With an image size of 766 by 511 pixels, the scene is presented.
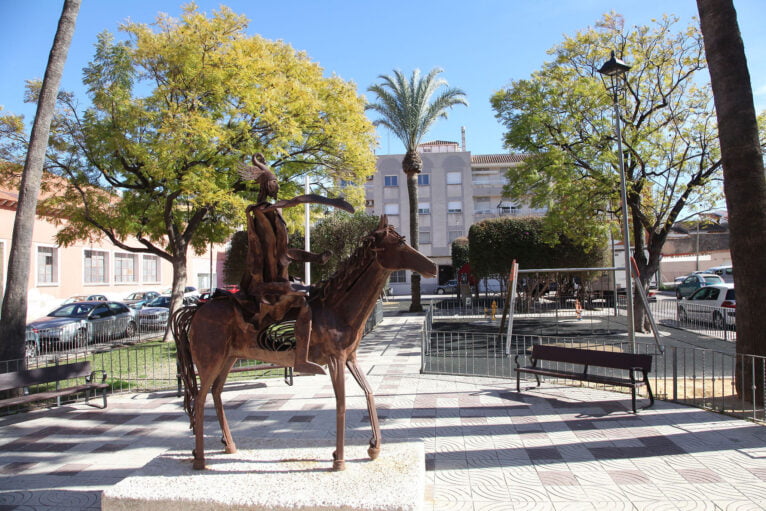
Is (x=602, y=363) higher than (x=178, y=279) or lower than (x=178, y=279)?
lower

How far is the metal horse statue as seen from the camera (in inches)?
171

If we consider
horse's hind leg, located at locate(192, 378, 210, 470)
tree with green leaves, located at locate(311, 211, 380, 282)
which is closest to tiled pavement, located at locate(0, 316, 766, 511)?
horse's hind leg, located at locate(192, 378, 210, 470)

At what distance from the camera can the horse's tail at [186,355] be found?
4824 mm

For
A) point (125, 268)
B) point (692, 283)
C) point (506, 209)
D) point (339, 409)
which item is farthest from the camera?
point (506, 209)

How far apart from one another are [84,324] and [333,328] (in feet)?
49.4

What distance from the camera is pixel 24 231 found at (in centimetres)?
848

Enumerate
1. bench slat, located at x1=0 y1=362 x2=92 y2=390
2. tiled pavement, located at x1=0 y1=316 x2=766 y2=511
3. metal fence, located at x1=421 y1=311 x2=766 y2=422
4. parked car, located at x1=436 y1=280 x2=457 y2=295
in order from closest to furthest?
tiled pavement, located at x1=0 y1=316 x2=766 y2=511, bench slat, located at x1=0 y1=362 x2=92 y2=390, metal fence, located at x1=421 y1=311 x2=766 y2=422, parked car, located at x1=436 y1=280 x2=457 y2=295

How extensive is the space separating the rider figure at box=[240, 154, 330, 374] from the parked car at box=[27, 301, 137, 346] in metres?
12.2

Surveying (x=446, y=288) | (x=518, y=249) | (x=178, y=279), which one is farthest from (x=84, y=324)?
(x=446, y=288)

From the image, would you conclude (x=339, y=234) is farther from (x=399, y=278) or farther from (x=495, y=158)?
(x=495, y=158)

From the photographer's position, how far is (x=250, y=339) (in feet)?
15.1

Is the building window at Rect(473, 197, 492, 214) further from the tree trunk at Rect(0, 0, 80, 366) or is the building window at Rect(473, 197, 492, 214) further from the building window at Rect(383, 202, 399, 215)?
the tree trunk at Rect(0, 0, 80, 366)

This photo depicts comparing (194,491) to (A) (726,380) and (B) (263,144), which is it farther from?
(B) (263,144)

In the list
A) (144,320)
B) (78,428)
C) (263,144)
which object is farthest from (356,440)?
(144,320)
